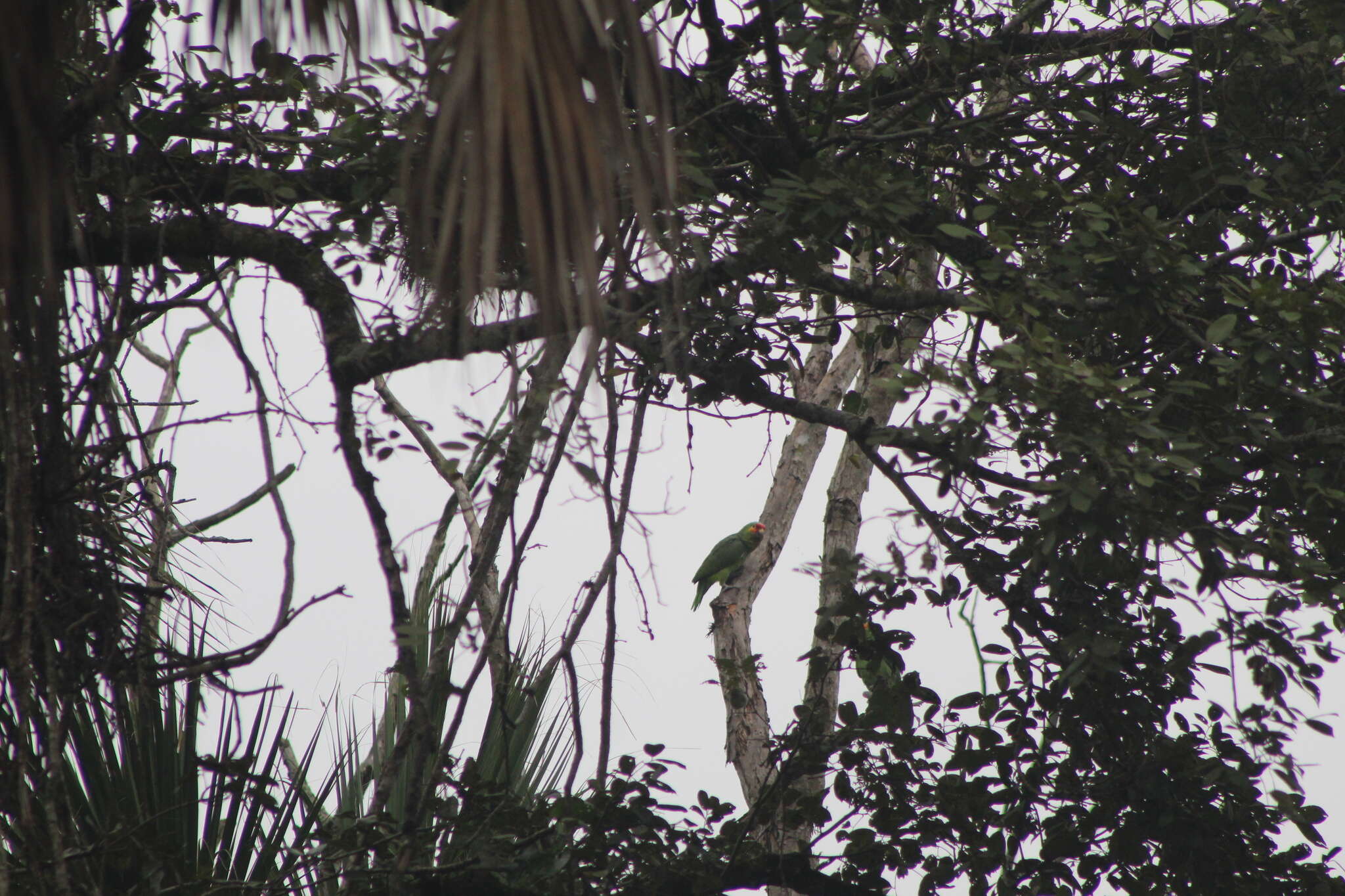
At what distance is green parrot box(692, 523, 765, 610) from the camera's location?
6922mm

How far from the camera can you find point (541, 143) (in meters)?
1.06

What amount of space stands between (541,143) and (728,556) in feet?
20.5

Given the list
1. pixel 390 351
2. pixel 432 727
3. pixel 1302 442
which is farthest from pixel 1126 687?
pixel 390 351

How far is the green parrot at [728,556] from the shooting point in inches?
273

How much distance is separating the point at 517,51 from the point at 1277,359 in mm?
1490

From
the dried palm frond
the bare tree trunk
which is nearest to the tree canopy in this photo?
the dried palm frond

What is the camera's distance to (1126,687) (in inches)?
88.2

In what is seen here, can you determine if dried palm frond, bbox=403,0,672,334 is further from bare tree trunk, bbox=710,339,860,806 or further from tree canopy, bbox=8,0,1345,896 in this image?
bare tree trunk, bbox=710,339,860,806

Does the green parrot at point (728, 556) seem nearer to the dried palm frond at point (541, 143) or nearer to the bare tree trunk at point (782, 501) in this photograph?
the bare tree trunk at point (782, 501)

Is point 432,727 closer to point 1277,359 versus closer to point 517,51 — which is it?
point 517,51

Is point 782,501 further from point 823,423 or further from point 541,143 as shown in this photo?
point 541,143

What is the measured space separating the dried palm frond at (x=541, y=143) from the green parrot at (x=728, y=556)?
215 inches

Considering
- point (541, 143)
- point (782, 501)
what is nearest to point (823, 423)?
point (541, 143)

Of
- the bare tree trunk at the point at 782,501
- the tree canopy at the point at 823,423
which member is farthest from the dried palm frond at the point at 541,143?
the bare tree trunk at the point at 782,501
